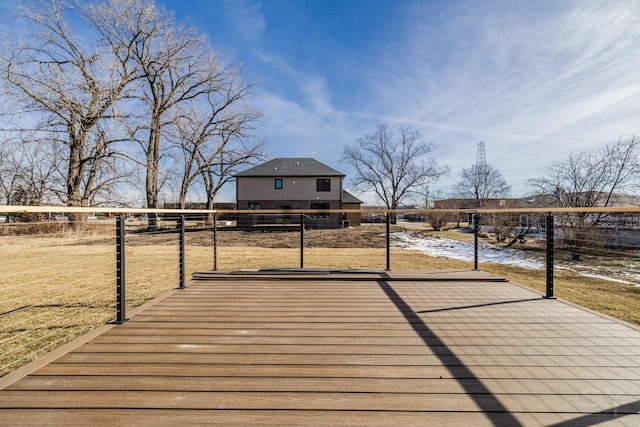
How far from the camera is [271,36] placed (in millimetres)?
9102

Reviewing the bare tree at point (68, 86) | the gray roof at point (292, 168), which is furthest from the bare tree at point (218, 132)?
the bare tree at point (68, 86)

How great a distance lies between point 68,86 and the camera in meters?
11.0

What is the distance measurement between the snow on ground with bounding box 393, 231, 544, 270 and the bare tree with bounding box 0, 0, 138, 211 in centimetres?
1337

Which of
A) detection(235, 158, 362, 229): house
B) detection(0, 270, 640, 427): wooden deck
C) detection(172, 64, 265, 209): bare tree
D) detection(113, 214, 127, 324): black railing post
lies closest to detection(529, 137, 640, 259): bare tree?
detection(0, 270, 640, 427): wooden deck

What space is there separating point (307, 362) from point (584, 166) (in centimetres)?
1254

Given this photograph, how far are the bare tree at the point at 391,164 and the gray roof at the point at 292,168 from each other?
Answer: 23.8ft

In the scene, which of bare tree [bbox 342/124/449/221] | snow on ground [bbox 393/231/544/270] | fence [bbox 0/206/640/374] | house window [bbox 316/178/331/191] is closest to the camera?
fence [bbox 0/206/640/374]

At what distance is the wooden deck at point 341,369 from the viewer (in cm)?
125

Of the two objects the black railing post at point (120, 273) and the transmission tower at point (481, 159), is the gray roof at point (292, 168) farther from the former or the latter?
the black railing post at point (120, 273)

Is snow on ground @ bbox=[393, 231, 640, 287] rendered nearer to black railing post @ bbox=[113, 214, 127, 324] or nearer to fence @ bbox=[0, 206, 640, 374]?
fence @ bbox=[0, 206, 640, 374]

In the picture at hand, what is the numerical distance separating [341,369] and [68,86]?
47.9ft

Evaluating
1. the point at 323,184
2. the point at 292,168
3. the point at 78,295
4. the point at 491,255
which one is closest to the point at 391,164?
the point at 323,184

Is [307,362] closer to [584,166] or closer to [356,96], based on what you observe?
[584,166]

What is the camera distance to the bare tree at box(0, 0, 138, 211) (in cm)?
1069
